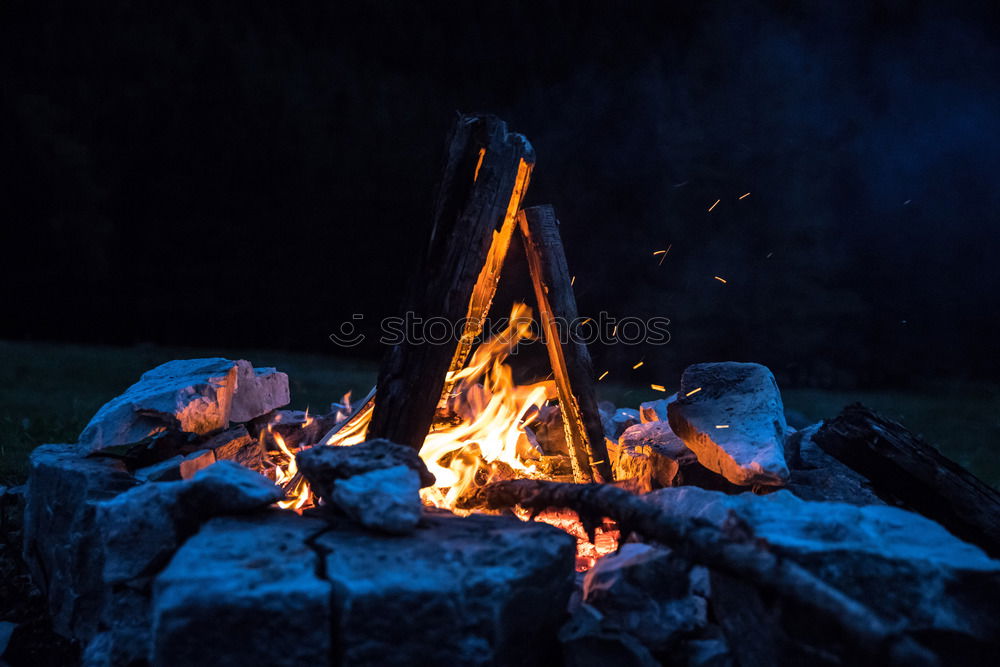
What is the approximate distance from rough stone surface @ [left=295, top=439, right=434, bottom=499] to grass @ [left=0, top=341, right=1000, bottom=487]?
2.57m

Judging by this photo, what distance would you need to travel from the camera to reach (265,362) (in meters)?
7.32

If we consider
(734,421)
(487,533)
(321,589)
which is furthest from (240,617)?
(734,421)

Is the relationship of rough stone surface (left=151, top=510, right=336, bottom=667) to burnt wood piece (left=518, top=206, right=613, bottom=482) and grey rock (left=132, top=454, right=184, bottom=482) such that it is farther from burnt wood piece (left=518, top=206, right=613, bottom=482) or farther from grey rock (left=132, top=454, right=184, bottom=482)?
burnt wood piece (left=518, top=206, right=613, bottom=482)

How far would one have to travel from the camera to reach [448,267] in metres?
2.33

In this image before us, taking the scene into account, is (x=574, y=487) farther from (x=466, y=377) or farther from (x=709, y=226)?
(x=709, y=226)

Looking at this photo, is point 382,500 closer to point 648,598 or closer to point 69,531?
point 648,598

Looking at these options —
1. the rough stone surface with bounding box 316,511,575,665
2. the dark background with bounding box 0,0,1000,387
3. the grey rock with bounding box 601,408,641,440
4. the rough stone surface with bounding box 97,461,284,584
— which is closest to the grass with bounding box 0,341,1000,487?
the dark background with bounding box 0,0,1000,387

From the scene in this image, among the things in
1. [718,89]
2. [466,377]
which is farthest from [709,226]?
[466,377]

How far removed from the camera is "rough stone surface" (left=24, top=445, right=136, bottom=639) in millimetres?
2031

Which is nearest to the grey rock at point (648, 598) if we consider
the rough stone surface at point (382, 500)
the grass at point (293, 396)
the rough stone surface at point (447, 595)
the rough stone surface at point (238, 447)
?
the rough stone surface at point (447, 595)

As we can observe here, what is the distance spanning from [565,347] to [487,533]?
1184mm

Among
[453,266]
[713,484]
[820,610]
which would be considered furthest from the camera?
[713,484]

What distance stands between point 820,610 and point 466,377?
6.98 feet

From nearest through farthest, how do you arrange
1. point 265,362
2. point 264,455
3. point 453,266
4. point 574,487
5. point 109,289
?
point 574,487, point 453,266, point 264,455, point 265,362, point 109,289
